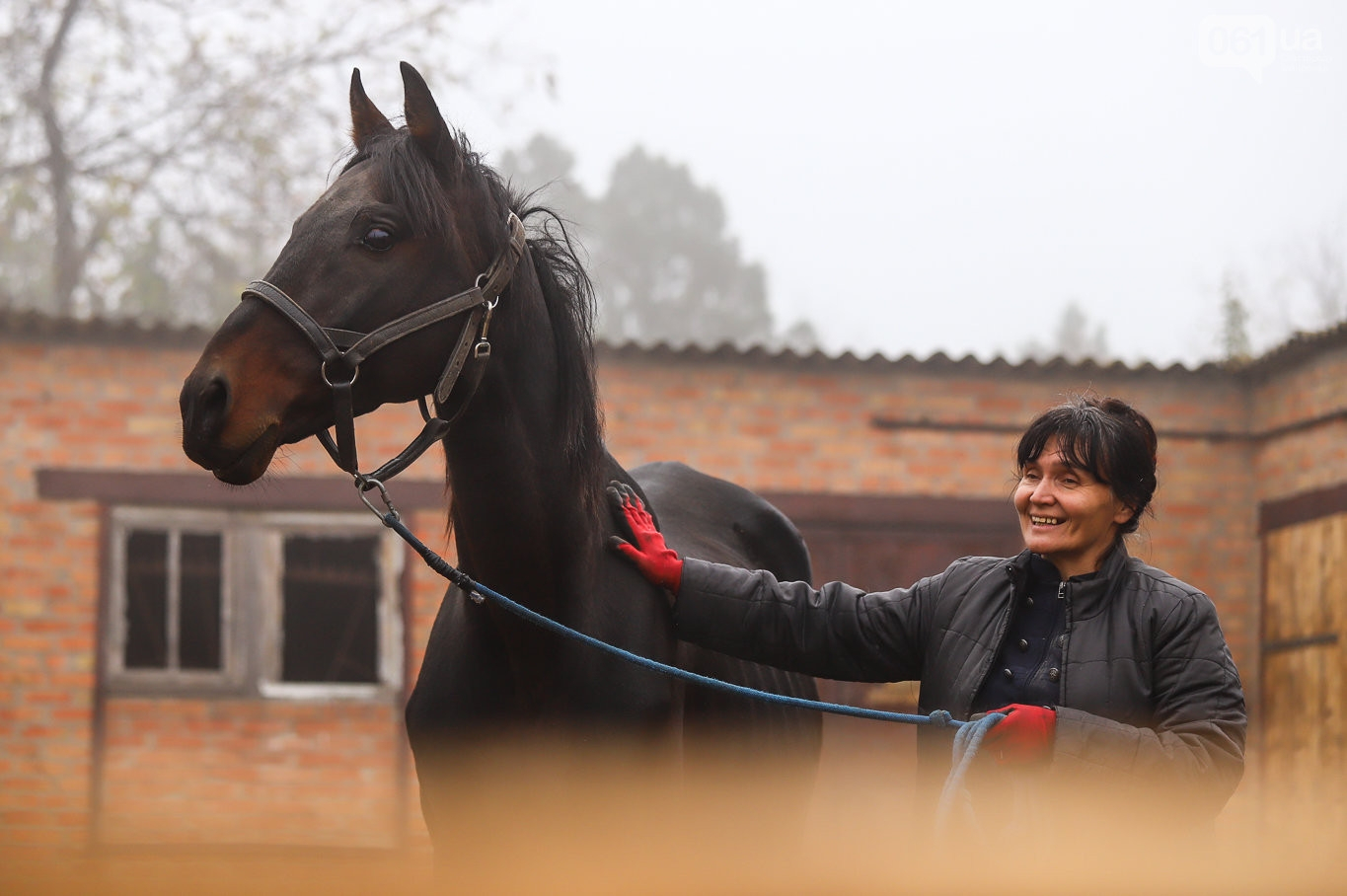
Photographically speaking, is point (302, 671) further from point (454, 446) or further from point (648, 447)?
point (454, 446)

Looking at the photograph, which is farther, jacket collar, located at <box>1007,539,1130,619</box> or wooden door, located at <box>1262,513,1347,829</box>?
wooden door, located at <box>1262,513,1347,829</box>

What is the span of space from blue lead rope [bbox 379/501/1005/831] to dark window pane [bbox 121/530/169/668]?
5.26m

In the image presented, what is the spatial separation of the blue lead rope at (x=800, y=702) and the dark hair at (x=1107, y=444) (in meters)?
0.47

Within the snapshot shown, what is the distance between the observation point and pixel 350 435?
2264mm

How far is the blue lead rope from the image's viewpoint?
2160 mm

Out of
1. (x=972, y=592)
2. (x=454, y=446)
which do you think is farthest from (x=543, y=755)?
(x=972, y=592)

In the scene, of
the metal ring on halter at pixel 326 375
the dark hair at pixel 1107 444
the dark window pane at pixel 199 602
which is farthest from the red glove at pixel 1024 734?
the dark window pane at pixel 199 602

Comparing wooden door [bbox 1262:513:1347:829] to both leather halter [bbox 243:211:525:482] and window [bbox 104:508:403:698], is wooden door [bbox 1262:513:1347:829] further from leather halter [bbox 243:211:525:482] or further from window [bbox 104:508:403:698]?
leather halter [bbox 243:211:525:482]

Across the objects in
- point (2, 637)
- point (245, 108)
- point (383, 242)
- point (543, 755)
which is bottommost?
point (2, 637)

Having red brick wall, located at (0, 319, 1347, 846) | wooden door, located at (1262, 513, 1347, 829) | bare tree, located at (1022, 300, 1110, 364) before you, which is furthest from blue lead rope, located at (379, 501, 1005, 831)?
bare tree, located at (1022, 300, 1110, 364)

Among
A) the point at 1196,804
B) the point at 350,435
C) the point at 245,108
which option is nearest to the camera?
the point at 1196,804

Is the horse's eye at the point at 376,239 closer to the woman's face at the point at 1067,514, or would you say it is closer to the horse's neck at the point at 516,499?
the horse's neck at the point at 516,499

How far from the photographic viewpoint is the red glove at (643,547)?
259cm

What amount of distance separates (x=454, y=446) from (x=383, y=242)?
393 mm
